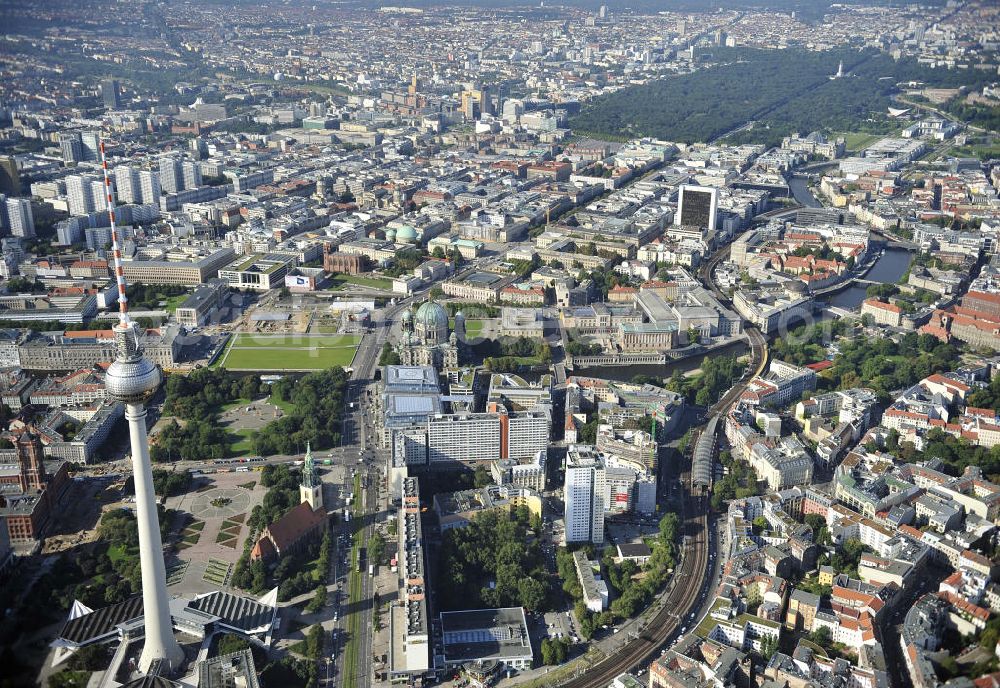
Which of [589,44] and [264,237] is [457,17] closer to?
[589,44]

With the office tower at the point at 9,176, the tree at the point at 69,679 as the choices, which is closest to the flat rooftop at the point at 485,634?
the tree at the point at 69,679

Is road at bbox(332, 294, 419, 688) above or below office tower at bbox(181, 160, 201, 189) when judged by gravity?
below

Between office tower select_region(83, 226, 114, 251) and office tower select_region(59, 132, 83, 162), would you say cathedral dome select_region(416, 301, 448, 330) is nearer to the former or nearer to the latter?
office tower select_region(83, 226, 114, 251)

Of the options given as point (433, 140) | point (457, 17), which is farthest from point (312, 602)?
point (457, 17)

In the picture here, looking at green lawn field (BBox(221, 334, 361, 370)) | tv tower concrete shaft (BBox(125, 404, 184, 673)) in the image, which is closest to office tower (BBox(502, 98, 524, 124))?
green lawn field (BBox(221, 334, 361, 370))

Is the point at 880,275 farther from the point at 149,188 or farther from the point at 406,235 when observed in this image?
the point at 149,188
